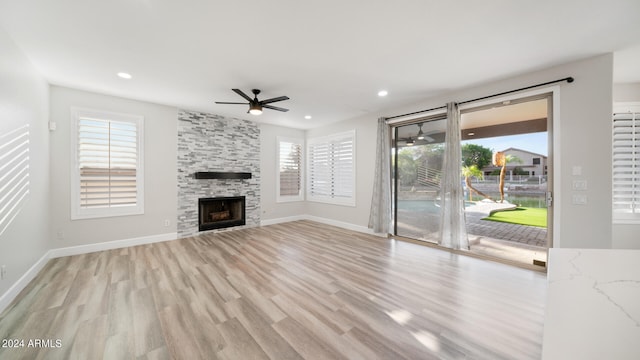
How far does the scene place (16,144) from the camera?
2.43 meters

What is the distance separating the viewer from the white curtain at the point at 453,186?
11.9 ft

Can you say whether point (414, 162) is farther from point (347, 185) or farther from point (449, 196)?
point (347, 185)

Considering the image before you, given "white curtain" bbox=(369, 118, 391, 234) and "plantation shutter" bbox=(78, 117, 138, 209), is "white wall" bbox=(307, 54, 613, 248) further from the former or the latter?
"plantation shutter" bbox=(78, 117, 138, 209)

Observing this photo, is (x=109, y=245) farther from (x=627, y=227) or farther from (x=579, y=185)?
(x=627, y=227)

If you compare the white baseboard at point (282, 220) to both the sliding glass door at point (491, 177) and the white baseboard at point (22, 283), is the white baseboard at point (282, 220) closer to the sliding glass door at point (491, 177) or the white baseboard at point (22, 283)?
the sliding glass door at point (491, 177)

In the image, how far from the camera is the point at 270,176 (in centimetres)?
601

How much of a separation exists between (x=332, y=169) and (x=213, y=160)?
2.89m

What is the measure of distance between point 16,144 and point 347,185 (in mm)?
5104

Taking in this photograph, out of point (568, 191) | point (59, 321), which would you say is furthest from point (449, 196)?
point (59, 321)

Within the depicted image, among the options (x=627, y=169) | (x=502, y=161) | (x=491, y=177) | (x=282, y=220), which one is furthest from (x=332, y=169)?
(x=627, y=169)

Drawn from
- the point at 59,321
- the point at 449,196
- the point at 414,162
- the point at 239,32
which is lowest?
the point at 59,321

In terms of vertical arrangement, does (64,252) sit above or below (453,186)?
below

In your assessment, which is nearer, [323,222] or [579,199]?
[579,199]

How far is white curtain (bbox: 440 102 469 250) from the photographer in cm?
363
